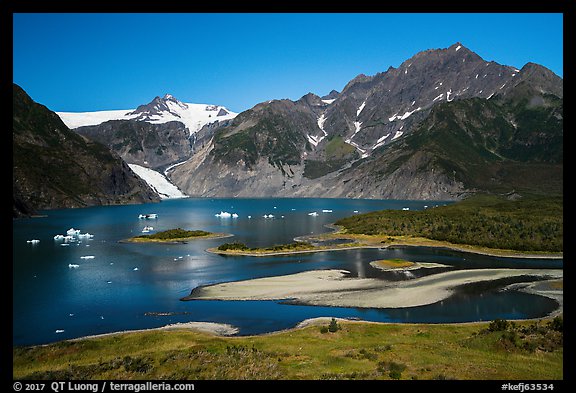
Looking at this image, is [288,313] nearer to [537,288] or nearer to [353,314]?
[353,314]

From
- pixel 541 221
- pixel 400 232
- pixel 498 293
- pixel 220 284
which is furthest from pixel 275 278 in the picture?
pixel 541 221

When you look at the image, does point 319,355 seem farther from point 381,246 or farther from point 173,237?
point 173,237

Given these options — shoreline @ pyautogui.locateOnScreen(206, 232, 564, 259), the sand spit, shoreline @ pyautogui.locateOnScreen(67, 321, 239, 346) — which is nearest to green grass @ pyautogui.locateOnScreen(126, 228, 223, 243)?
shoreline @ pyautogui.locateOnScreen(206, 232, 564, 259)
